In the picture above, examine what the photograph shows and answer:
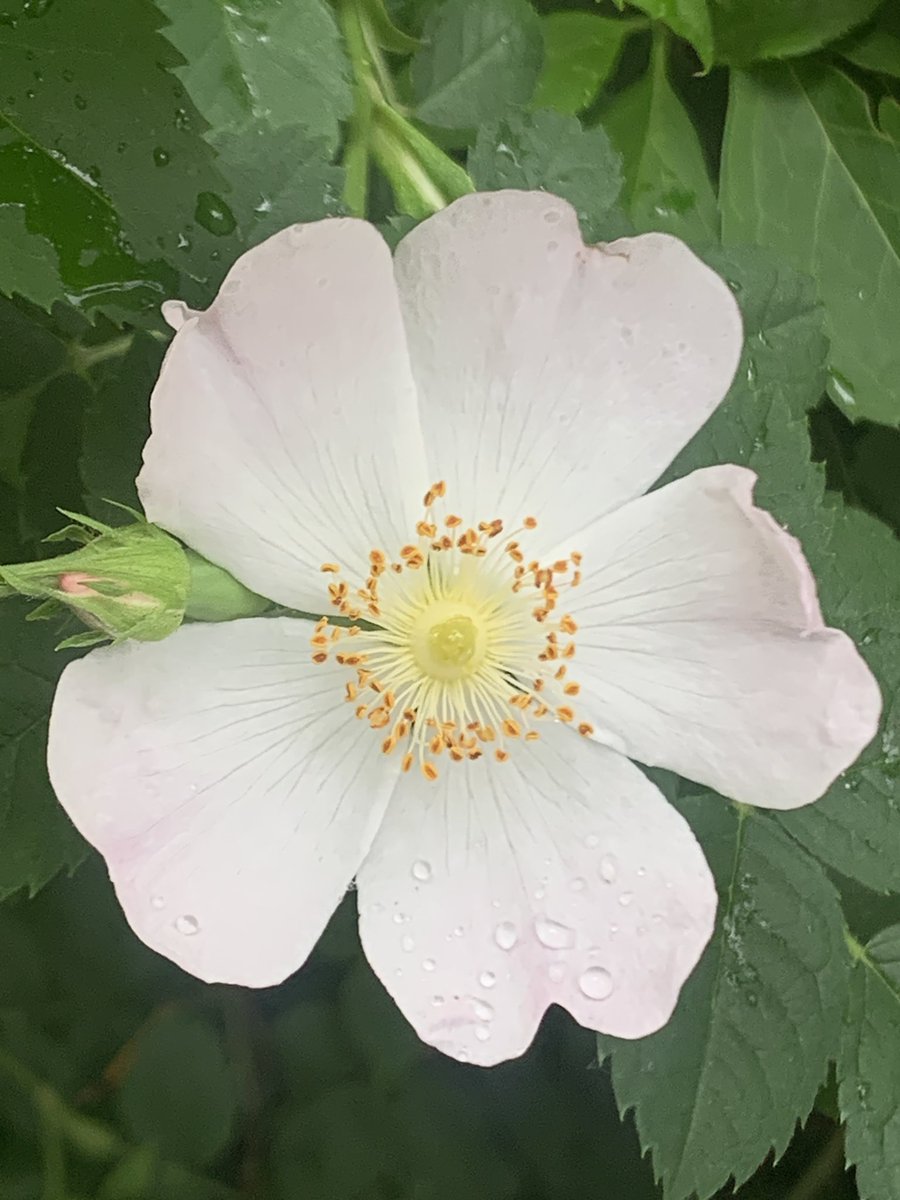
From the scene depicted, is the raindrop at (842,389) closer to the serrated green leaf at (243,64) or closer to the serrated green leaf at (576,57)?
the serrated green leaf at (576,57)

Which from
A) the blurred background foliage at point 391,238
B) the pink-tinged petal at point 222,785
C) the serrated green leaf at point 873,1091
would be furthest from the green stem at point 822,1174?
the pink-tinged petal at point 222,785

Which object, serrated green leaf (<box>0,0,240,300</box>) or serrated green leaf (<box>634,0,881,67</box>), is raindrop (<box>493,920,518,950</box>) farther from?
serrated green leaf (<box>634,0,881,67</box>)

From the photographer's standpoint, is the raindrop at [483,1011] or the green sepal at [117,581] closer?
the green sepal at [117,581]

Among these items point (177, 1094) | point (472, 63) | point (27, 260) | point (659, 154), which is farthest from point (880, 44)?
point (177, 1094)

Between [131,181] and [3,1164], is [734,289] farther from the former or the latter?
[3,1164]

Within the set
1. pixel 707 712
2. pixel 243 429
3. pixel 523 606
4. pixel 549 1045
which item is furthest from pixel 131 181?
pixel 549 1045

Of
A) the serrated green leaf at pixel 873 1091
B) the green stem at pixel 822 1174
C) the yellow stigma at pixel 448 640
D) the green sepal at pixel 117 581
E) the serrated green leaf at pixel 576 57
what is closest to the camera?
the green sepal at pixel 117 581

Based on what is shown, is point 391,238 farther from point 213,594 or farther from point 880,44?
point 880,44
